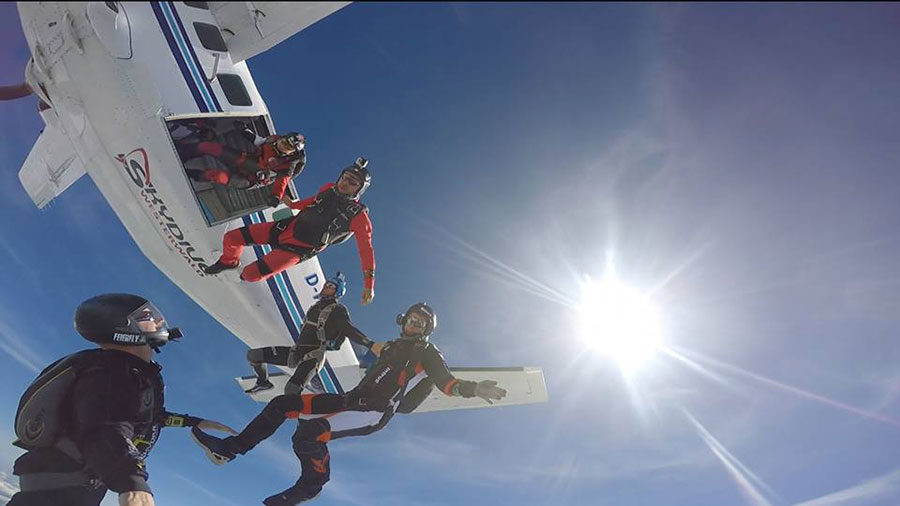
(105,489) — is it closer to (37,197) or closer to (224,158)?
(224,158)

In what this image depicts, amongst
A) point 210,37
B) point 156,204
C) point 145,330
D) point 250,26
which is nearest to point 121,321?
point 145,330

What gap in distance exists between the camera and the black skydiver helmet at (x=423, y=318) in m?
5.04

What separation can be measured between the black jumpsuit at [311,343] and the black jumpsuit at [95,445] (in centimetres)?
307

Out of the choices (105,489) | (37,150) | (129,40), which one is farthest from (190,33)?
(105,489)

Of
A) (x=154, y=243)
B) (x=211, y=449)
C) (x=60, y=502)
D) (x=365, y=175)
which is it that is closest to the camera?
(x=60, y=502)

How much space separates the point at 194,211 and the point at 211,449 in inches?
141

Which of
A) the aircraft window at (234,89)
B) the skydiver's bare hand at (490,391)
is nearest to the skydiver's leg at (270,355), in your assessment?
the skydiver's bare hand at (490,391)

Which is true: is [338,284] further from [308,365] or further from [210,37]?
[210,37]

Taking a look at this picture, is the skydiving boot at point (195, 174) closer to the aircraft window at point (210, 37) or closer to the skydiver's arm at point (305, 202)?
the skydiver's arm at point (305, 202)

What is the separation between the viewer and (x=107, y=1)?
598cm

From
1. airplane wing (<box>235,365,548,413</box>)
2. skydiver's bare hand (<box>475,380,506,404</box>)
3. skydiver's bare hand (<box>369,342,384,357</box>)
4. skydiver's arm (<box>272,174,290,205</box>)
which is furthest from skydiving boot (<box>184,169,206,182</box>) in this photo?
skydiver's bare hand (<box>475,380,506,404</box>)

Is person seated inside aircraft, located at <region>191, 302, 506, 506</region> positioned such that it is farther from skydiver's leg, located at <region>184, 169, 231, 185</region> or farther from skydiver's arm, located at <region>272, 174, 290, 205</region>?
skydiver's leg, located at <region>184, 169, 231, 185</region>

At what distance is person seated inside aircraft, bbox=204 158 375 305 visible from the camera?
5.73 metres

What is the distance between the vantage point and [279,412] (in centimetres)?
467
